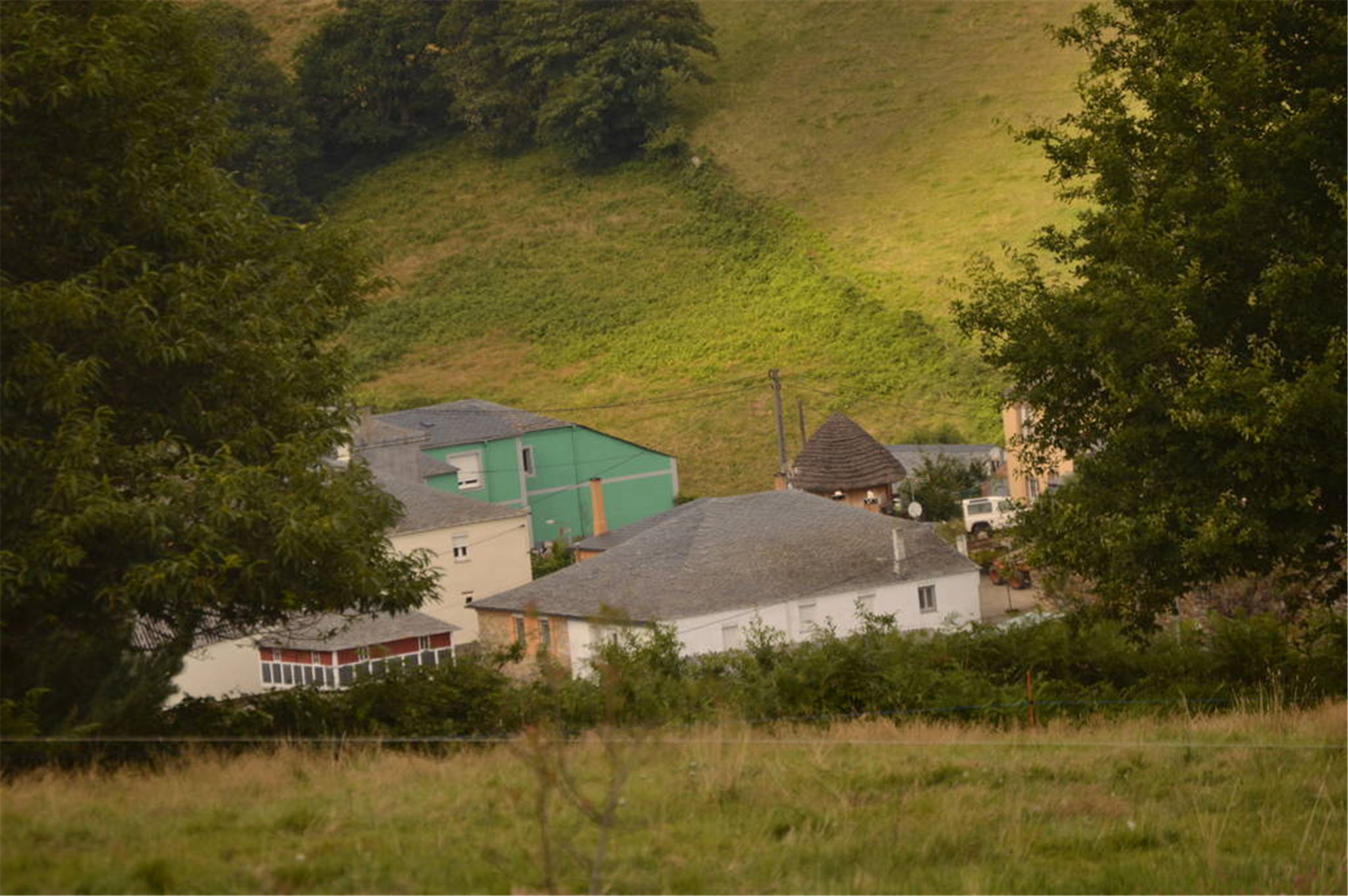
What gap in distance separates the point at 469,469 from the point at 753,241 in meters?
32.2

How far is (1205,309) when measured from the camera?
17.7m

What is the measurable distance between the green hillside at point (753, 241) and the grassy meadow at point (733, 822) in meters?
50.0

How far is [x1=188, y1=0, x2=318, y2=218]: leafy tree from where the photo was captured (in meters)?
99.2

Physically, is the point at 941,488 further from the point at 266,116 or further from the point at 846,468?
the point at 266,116

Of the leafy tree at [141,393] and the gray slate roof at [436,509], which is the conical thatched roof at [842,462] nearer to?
the gray slate roof at [436,509]

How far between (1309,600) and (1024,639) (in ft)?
19.3

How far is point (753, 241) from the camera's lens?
8444 centimetres

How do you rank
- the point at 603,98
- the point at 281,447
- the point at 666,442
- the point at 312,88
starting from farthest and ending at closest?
the point at 312,88, the point at 603,98, the point at 666,442, the point at 281,447

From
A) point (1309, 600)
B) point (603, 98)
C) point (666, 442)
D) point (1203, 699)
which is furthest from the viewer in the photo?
point (603, 98)

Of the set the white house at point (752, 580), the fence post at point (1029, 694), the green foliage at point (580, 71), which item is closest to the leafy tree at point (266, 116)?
the green foliage at point (580, 71)

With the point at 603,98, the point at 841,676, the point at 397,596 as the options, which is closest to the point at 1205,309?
the point at 841,676

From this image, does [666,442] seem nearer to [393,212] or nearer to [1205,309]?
[393,212]

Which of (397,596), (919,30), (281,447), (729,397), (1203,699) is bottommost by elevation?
(1203,699)

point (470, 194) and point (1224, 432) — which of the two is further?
point (470, 194)
